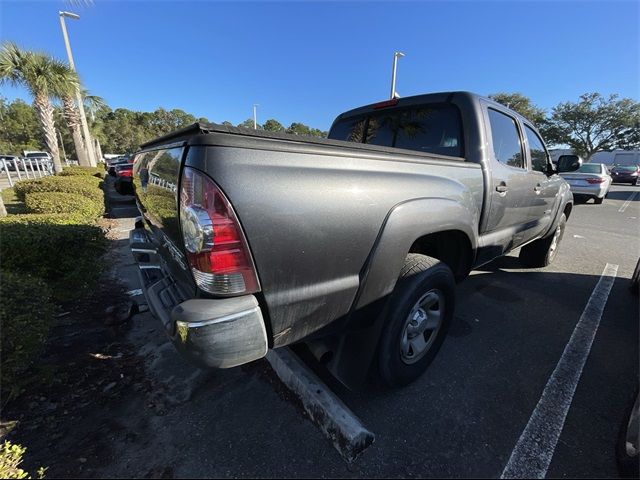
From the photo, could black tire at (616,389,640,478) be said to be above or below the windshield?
below

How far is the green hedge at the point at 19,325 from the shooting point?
199 centimetres

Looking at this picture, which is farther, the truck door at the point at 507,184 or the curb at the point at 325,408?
the truck door at the point at 507,184

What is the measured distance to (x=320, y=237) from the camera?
4.75 ft

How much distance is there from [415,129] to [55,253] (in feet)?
13.2

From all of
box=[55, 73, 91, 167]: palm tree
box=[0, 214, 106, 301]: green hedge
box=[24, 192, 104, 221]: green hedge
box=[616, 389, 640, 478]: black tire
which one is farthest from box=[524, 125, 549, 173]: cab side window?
box=[55, 73, 91, 167]: palm tree

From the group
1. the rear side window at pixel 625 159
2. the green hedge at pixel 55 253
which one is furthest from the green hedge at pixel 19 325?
the rear side window at pixel 625 159

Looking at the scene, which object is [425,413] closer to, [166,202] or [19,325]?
[166,202]

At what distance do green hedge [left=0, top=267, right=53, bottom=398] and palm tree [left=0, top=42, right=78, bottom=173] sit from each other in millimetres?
15413

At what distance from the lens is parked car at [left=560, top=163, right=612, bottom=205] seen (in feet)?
38.4

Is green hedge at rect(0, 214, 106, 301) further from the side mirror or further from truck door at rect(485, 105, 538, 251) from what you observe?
the side mirror

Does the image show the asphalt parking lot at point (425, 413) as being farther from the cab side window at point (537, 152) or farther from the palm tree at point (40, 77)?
the palm tree at point (40, 77)

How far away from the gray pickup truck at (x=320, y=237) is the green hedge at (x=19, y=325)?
2.62 ft

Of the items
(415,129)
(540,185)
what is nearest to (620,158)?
(540,185)

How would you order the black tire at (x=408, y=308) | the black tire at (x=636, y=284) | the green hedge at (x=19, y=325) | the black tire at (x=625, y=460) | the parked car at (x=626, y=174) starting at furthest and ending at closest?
the parked car at (x=626, y=174)
the black tire at (x=636, y=284)
the green hedge at (x=19, y=325)
the black tire at (x=408, y=308)
the black tire at (x=625, y=460)
